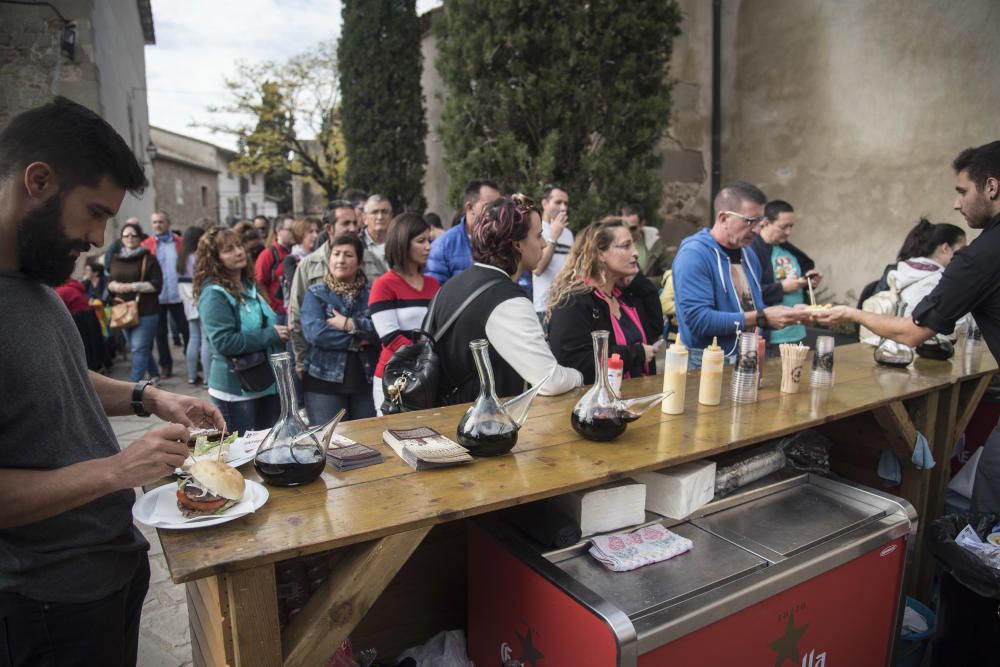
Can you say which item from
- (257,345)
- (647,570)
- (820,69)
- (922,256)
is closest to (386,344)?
(257,345)

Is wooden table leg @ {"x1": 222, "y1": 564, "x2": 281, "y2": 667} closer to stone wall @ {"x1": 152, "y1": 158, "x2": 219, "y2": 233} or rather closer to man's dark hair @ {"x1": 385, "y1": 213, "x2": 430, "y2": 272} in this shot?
man's dark hair @ {"x1": 385, "y1": 213, "x2": 430, "y2": 272}

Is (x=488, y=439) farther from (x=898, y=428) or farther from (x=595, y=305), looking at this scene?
(x=898, y=428)

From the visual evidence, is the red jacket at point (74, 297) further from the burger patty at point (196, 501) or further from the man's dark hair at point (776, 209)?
the man's dark hair at point (776, 209)

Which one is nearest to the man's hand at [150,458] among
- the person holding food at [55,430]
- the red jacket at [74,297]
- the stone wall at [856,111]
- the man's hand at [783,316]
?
the person holding food at [55,430]

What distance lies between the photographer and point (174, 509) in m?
1.52

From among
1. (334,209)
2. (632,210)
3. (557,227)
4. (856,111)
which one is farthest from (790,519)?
(856,111)

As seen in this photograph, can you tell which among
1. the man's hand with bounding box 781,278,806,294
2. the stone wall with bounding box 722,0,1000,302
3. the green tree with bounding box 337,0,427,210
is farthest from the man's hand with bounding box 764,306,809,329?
the green tree with bounding box 337,0,427,210

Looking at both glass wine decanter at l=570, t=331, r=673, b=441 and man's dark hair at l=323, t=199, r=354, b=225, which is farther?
man's dark hair at l=323, t=199, r=354, b=225

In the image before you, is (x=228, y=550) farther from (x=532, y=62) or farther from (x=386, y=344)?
(x=532, y=62)

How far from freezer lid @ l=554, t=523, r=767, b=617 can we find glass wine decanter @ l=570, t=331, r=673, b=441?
0.39 metres

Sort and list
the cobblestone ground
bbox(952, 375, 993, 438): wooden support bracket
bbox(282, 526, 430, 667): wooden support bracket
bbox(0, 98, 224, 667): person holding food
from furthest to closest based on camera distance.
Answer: bbox(952, 375, 993, 438): wooden support bracket, the cobblestone ground, bbox(282, 526, 430, 667): wooden support bracket, bbox(0, 98, 224, 667): person holding food

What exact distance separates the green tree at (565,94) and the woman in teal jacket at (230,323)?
420 centimetres

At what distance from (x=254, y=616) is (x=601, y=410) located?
1.14 meters

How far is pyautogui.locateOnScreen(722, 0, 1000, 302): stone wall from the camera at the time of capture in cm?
622
